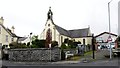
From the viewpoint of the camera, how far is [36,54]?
36.2 metres

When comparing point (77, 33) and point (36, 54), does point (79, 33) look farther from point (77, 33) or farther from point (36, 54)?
point (36, 54)

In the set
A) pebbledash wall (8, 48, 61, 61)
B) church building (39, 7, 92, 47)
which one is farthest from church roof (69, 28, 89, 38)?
pebbledash wall (8, 48, 61, 61)

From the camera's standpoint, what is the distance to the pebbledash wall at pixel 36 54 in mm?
35094

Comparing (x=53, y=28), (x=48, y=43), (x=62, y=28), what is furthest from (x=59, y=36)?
(x=48, y=43)

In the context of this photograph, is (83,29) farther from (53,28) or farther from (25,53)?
(25,53)

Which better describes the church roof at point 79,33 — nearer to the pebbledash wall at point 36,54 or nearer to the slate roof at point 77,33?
the slate roof at point 77,33

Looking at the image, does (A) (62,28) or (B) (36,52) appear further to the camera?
(A) (62,28)

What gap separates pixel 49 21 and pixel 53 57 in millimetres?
55607

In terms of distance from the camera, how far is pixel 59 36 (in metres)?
88.7

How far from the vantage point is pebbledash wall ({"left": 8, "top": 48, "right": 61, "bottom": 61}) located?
115ft

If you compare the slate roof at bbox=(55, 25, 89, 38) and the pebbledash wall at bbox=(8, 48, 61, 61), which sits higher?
the slate roof at bbox=(55, 25, 89, 38)

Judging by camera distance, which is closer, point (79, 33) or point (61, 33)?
point (61, 33)

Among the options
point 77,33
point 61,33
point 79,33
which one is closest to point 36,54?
point 61,33

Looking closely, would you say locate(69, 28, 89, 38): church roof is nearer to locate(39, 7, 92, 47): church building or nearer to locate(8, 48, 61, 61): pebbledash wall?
locate(39, 7, 92, 47): church building
